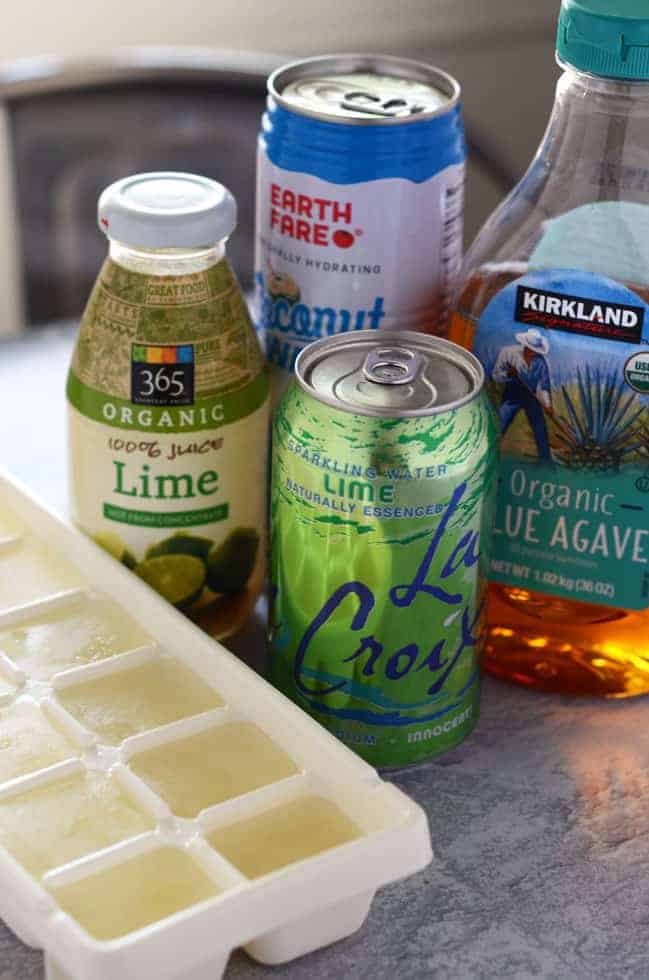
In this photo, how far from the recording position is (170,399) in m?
0.76

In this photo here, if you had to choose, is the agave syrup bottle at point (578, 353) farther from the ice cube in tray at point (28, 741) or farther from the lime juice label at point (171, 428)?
the ice cube in tray at point (28, 741)

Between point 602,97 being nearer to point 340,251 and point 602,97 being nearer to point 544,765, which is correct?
point 340,251

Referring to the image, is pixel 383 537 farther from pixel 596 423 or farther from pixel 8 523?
pixel 8 523

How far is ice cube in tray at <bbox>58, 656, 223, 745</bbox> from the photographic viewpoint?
2.36 ft

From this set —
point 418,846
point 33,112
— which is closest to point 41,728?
point 418,846

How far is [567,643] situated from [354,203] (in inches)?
10.0

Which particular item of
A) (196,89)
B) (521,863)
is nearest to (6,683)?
(521,863)

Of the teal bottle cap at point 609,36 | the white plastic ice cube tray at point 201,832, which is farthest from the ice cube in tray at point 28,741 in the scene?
the teal bottle cap at point 609,36

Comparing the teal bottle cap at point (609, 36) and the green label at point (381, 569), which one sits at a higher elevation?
the teal bottle cap at point (609, 36)

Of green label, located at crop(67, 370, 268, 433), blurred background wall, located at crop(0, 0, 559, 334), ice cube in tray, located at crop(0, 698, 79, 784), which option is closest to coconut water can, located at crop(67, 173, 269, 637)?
green label, located at crop(67, 370, 268, 433)

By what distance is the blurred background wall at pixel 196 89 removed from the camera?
58.8 inches

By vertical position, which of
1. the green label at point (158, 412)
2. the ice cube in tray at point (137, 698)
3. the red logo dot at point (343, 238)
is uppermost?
the red logo dot at point (343, 238)

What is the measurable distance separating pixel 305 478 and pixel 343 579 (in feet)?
0.16

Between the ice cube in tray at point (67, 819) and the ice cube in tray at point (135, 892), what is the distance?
15 mm
